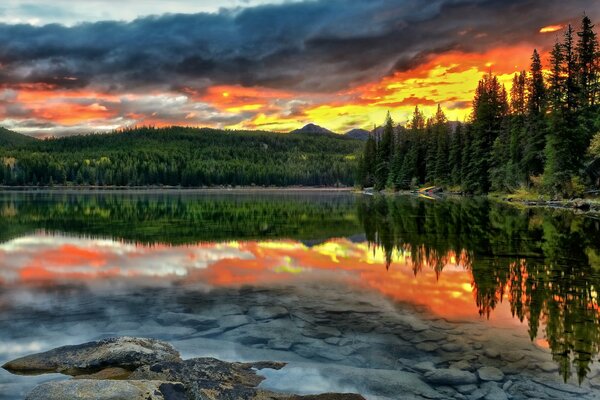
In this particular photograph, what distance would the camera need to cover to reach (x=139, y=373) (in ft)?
26.7

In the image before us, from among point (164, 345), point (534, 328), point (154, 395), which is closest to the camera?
point (154, 395)

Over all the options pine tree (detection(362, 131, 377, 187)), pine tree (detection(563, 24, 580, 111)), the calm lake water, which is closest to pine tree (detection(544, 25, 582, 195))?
pine tree (detection(563, 24, 580, 111))

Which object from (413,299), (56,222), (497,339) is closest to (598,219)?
(413,299)

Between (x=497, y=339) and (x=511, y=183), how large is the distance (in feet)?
204

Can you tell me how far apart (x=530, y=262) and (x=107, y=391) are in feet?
54.8

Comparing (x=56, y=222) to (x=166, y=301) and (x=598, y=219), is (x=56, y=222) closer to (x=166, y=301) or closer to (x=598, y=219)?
(x=166, y=301)

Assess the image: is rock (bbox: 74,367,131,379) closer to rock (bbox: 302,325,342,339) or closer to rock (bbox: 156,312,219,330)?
rock (bbox: 156,312,219,330)

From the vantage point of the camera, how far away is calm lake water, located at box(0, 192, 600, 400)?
8656 mm

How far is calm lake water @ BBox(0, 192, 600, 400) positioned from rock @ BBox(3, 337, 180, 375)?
15.9 inches

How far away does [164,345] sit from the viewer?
9812 mm

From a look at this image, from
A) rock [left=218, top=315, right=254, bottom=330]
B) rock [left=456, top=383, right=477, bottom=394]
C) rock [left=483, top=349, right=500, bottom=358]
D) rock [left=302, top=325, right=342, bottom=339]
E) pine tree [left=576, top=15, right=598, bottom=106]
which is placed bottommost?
rock [left=302, top=325, right=342, bottom=339]

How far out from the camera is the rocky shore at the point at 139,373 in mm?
6770

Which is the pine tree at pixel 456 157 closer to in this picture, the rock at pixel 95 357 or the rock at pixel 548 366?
the rock at pixel 548 366

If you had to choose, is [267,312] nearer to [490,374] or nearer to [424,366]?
[424,366]
